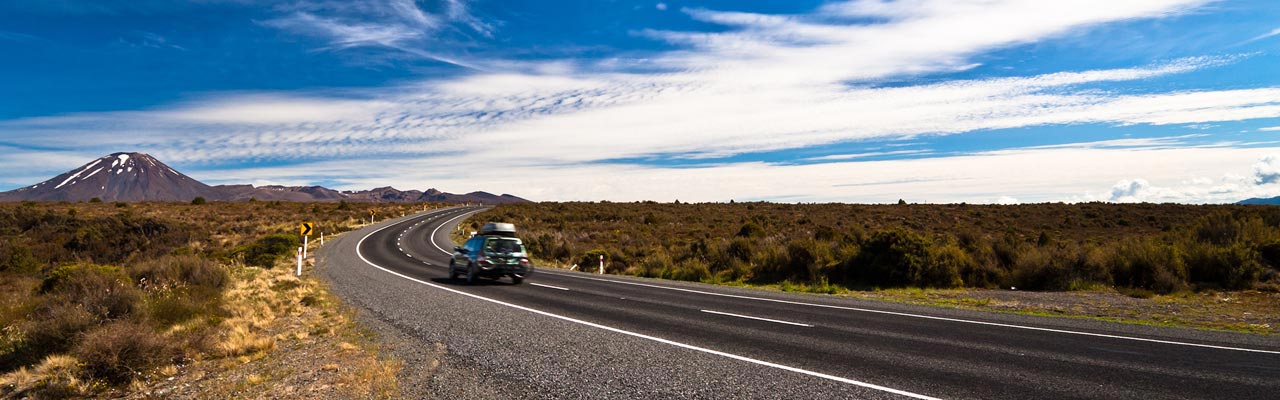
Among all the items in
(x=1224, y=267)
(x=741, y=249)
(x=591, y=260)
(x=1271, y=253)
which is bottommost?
(x=591, y=260)

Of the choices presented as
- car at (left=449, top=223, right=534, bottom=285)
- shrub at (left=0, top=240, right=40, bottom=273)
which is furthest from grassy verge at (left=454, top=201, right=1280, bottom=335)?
shrub at (left=0, top=240, right=40, bottom=273)

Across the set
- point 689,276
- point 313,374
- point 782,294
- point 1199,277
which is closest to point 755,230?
point 689,276

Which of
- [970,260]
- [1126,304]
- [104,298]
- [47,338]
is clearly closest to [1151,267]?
[1126,304]

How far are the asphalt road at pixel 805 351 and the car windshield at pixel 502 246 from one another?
12.3ft

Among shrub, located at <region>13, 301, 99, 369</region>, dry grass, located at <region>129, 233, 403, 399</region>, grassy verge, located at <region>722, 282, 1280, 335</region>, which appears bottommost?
grassy verge, located at <region>722, 282, 1280, 335</region>

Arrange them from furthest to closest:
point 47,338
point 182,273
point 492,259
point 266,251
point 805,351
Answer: point 266,251 → point 492,259 → point 182,273 → point 47,338 → point 805,351

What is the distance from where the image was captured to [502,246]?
18.6 metres

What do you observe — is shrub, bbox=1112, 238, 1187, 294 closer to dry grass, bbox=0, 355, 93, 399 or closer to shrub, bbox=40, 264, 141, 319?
dry grass, bbox=0, 355, 93, 399

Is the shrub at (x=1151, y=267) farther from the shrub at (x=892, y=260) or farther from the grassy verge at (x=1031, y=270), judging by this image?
the shrub at (x=892, y=260)

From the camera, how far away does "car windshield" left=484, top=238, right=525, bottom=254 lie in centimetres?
1841

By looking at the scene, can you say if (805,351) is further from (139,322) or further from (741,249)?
(741,249)

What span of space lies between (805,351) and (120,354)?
8.84 meters

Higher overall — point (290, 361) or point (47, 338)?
point (47, 338)

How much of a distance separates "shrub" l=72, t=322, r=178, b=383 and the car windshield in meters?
10.6
